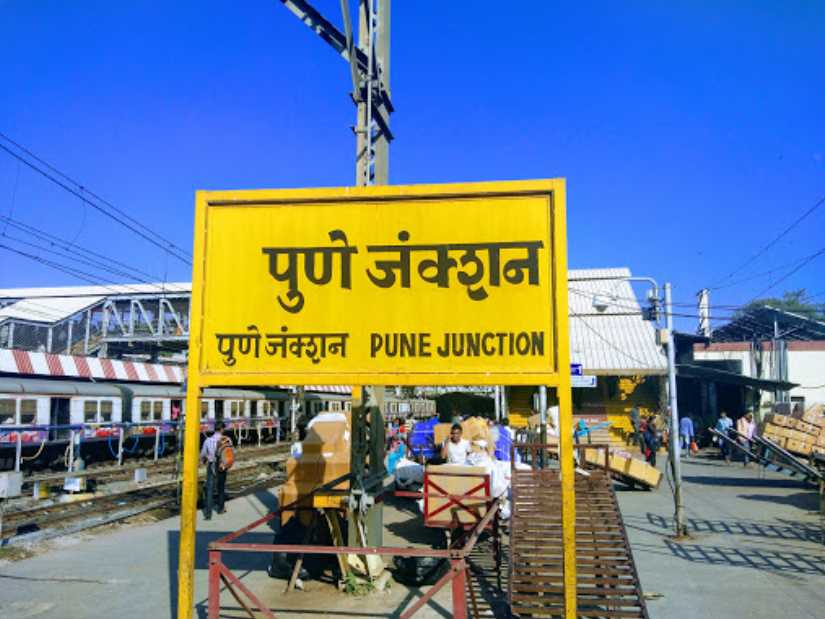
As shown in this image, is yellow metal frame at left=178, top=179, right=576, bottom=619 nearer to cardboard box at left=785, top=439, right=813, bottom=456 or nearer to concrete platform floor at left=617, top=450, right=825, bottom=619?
concrete platform floor at left=617, top=450, right=825, bottom=619

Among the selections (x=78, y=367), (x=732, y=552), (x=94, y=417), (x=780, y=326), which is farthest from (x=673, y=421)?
(x=780, y=326)

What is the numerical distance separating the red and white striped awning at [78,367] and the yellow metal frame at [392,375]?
1769 cm

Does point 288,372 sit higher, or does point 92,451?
point 288,372

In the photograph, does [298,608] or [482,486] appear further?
[482,486]

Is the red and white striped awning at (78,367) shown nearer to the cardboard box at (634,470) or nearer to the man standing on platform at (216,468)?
the man standing on platform at (216,468)

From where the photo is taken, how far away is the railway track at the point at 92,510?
10.4 meters

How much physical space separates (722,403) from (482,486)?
2638 centimetres

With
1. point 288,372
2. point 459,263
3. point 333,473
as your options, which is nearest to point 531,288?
point 459,263

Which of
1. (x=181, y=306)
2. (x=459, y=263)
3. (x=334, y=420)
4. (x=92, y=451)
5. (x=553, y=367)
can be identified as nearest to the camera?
(x=553, y=367)

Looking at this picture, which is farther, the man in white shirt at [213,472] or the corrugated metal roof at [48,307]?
the corrugated metal roof at [48,307]

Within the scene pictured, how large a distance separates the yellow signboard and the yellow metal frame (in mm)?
14

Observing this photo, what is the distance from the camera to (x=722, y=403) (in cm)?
3078

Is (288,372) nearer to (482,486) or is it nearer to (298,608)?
(298,608)

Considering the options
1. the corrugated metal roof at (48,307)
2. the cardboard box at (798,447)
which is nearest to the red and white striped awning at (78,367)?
the corrugated metal roof at (48,307)
